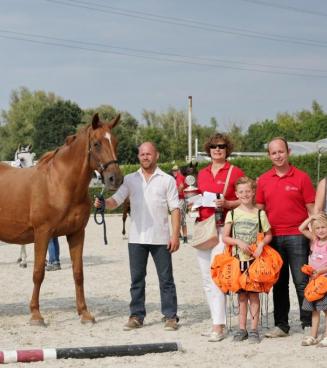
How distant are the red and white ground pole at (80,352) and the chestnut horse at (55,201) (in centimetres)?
177

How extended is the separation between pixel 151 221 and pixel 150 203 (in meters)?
0.19

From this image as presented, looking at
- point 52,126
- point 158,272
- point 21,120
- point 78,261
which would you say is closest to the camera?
Answer: point 158,272

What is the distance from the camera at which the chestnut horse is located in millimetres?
7402

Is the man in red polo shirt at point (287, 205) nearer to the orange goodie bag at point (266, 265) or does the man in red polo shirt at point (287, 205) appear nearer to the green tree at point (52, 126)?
the orange goodie bag at point (266, 265)

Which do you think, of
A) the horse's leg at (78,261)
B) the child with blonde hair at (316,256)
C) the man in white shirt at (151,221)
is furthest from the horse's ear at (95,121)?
the child with blonde hair at (316,256)

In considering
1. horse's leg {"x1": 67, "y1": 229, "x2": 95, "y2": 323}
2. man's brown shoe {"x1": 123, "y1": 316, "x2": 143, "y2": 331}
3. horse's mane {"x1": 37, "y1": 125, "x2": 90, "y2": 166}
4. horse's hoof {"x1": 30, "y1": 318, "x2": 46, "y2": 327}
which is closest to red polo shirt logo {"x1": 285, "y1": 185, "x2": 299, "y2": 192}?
man's brown shoe {"x1": 123, "y1": 316, "x2": 143, "y2": 331}

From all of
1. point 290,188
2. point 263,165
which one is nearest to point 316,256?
point 290,188

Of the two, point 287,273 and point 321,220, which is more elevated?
point 321,220

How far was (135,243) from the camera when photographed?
712cm

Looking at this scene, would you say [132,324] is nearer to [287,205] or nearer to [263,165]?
[287,205]

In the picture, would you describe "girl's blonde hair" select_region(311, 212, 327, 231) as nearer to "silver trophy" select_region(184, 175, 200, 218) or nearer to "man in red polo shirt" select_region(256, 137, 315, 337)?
"man in red polo shirt" select_region(256, 137, 315, 337)

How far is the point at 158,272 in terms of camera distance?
7172 millimetres

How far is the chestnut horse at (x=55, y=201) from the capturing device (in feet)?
24.3

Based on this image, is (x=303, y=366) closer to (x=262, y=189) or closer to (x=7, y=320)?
(x=262, y=189)
